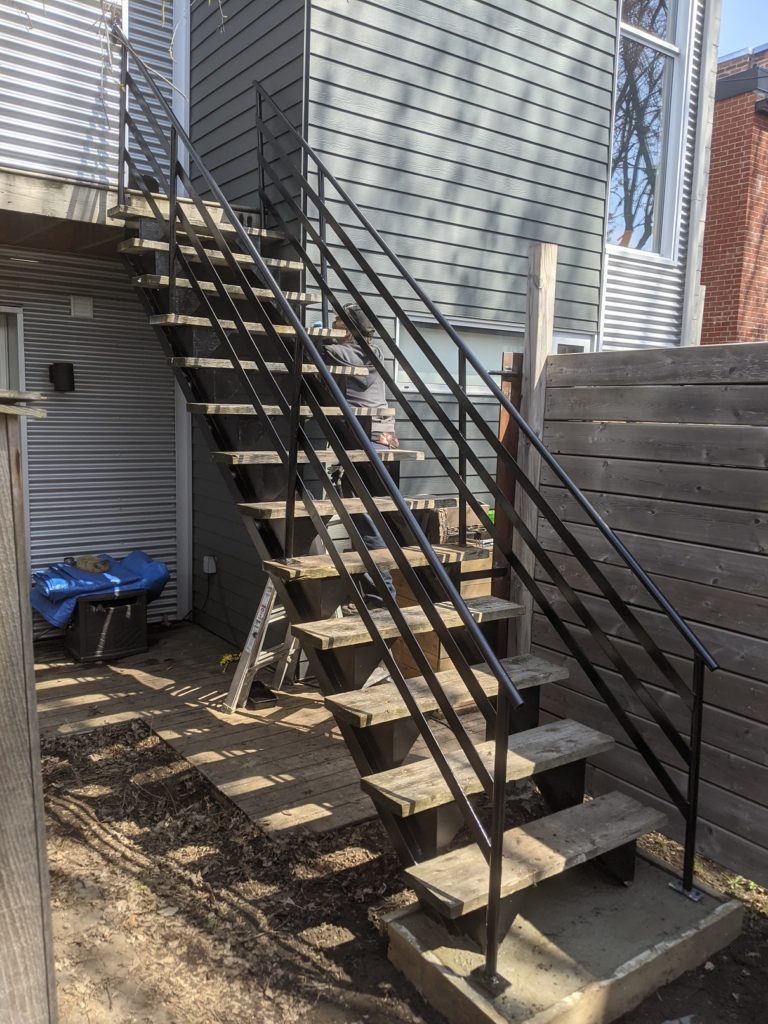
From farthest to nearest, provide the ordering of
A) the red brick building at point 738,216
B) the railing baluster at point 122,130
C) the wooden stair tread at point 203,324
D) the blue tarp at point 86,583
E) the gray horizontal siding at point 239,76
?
the red brick building at point 738,216
the blue tarp at point 86,583
the gray horizontal siding at point 239,76
the railing baluster at point 122,130
the wooden stair tread at point 203,324

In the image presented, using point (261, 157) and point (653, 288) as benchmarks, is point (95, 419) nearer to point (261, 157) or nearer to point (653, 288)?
point (261, 157)

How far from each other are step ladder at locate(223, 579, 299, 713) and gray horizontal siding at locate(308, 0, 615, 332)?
228 centimetres

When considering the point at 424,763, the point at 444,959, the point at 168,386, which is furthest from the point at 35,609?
the point at 444,959

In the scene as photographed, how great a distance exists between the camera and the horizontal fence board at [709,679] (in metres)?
2.91

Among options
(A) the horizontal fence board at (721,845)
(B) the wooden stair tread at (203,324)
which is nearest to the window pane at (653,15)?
A: (B) the wooden stair tread at (203,324)

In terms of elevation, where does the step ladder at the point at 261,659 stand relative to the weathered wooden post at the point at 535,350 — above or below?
below

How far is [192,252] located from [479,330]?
7.47 ft

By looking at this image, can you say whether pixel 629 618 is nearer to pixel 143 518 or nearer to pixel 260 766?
pixel 260 766

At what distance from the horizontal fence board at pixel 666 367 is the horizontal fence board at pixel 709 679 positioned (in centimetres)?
111

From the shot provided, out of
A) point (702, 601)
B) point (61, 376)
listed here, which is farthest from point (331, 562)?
point (61, 376)

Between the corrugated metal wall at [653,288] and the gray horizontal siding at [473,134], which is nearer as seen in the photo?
the gray horizontal siding at [473,134]

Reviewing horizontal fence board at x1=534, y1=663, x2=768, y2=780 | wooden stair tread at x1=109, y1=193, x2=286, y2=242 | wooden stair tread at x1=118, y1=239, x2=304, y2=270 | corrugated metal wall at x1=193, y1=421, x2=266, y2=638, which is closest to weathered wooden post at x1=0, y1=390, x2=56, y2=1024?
horizontal fence board at x1=534, y1=663, x2=768, y2=780

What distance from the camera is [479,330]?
5.96 metres

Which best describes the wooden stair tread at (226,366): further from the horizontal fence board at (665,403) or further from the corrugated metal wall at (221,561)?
the corrugated metal wall at (221,561)
